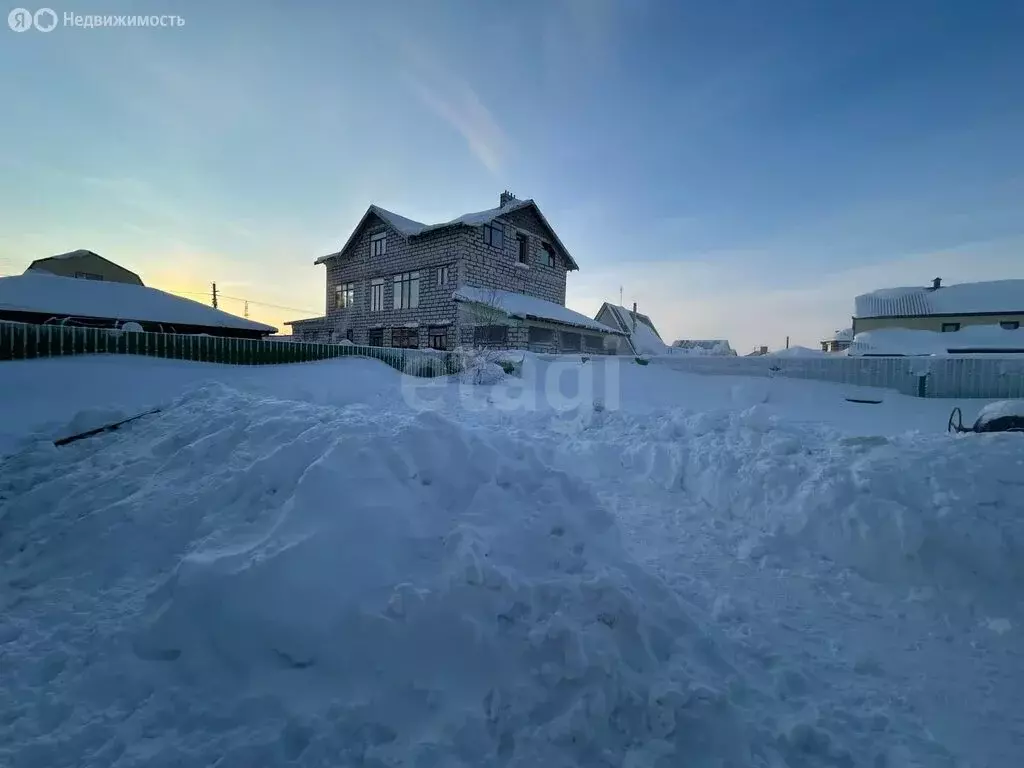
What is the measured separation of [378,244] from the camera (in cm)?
2630

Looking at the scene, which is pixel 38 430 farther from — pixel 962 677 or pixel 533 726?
pixel 962 677

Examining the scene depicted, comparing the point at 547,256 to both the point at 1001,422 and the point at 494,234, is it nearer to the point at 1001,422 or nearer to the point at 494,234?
the point at 494,234

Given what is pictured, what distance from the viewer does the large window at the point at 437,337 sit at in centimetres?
2294

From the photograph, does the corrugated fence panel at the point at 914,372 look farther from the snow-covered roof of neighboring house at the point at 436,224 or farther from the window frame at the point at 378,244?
the window frame at the point at 378,244

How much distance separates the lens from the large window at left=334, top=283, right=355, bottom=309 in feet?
91.1

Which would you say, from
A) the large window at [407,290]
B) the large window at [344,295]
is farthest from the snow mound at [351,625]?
the large window at [344,295]

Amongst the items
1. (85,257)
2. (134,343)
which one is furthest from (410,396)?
(85,257)

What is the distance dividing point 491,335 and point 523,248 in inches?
288

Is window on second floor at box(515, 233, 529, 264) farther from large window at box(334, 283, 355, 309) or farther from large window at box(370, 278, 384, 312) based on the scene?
large window at box(334, 283, 355, 309)

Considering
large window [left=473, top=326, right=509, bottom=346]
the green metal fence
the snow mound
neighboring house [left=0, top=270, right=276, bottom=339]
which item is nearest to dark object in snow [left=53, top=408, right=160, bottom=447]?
the snow mound

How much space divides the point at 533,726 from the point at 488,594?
767 millimetres

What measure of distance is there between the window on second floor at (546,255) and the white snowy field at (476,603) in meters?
23.2

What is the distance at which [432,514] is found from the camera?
3453mm

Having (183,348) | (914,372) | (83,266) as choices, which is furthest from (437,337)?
(83,266)
